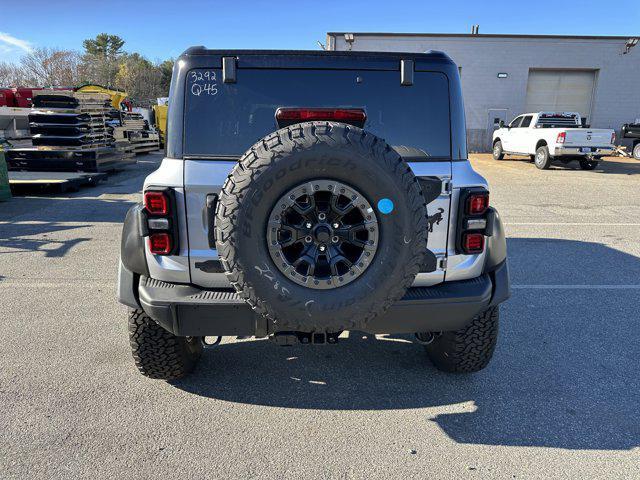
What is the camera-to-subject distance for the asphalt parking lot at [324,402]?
243 centimetres

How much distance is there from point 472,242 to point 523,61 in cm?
2680

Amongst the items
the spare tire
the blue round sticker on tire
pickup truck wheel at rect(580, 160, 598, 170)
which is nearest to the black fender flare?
the spare tire

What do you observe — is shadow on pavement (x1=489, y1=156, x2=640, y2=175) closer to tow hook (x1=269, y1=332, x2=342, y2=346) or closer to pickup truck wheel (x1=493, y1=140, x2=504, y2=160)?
pickup truck wheel (x1=493, y1=140, x2=504, y2=160)

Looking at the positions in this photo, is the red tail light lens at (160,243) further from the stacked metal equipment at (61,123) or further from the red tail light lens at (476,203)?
the stacked metal equipment at (61,123)

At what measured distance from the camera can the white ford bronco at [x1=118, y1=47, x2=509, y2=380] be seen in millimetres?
2215

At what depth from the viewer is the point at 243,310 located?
248cm

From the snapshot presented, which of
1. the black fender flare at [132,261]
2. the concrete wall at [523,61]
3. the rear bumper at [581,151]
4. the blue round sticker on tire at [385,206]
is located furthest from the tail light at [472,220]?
the concrete wall at [523,61]

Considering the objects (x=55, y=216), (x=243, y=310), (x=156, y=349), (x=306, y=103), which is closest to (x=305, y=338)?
(x=243, y=310)

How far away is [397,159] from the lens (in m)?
2.25

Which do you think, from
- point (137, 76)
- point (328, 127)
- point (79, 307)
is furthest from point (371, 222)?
point (137, 76)

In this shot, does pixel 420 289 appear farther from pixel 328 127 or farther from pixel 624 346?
pixel 624 346

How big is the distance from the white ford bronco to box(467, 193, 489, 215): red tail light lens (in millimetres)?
12

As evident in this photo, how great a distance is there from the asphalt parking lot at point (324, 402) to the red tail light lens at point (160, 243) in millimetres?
1009

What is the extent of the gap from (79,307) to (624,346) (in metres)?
4.78
